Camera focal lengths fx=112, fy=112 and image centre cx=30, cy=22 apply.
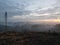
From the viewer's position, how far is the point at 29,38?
8016mm

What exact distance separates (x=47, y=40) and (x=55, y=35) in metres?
0.81

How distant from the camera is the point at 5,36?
26.0 ft

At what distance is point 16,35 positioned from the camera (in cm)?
809

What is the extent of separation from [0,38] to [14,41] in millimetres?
1040

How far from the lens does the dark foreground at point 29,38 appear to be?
749 centimetres

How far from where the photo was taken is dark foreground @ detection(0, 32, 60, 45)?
7490mm

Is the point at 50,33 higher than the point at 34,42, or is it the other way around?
the point at 50,33

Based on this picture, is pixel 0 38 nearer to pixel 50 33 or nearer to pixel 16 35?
pixel 16 35

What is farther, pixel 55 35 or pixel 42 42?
pixel 55 35

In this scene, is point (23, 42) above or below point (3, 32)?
below

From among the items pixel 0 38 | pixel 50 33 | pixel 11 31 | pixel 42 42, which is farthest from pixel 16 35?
pixel 50 33

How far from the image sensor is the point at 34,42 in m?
7.60

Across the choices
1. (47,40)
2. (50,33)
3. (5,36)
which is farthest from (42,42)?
(5,36)

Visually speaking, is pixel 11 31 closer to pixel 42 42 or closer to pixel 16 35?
pixel 16 35
